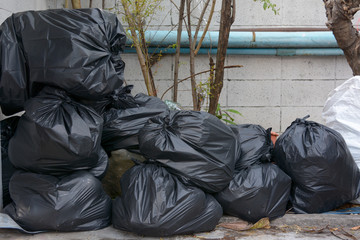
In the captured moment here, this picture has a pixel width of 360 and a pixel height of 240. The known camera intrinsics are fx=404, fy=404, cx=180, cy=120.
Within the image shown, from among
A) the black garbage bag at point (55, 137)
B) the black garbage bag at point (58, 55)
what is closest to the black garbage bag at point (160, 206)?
the black garbage bag at point (55, 137)

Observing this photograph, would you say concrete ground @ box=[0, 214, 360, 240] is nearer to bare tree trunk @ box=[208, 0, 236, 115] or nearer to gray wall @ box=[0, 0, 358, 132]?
bare tree trunk @ box=[208, 0, 236, 115]

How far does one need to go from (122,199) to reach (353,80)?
2.06 metres

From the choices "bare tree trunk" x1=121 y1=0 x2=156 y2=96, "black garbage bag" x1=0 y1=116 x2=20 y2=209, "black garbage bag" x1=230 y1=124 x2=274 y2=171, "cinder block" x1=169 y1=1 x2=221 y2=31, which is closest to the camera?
"black garbage bag" x1=0 y1=116 x2=20 y2=209

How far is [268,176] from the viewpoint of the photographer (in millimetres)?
2768

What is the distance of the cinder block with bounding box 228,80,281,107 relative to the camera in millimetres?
4867

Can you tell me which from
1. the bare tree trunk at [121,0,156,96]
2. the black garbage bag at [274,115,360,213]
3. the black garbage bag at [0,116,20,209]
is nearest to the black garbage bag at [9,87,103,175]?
the black garbage bag at [0,116,20,209]

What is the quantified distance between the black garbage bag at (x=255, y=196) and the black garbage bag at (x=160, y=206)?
0.47 feet

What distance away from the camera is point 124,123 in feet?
9.86

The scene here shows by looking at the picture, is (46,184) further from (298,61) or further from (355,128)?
(298,61)

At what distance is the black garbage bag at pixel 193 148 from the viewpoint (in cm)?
255

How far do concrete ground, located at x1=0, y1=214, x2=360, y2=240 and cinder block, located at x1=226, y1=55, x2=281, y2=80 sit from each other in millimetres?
2377

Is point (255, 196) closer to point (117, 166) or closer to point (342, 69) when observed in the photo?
point (117, 166)

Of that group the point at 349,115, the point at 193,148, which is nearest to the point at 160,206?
the point at 193,148

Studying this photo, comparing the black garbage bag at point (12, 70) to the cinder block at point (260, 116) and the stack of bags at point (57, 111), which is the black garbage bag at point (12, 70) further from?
the cinder block at point (260, 116)
